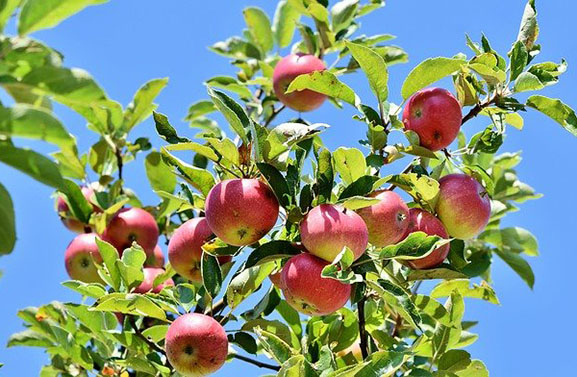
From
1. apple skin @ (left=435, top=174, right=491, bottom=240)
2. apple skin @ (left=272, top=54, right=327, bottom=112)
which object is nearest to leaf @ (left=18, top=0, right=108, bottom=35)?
apple skin @ (left=435, top=174, right=491, bottom=240)

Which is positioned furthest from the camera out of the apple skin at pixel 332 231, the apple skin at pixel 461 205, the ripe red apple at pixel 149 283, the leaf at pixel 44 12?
the ripe red apple at pixel 149 283

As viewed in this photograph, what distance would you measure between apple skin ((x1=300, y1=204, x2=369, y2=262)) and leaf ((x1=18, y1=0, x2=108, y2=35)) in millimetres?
Answer: 916

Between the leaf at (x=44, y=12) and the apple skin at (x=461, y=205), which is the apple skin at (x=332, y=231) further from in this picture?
the leaf at (x=44, y=12)

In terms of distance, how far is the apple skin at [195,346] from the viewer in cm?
240

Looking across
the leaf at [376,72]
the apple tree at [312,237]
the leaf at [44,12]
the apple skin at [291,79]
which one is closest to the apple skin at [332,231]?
the apple tree at [312,237]

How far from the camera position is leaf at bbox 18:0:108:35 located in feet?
5.32

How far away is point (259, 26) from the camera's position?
4.29 meters

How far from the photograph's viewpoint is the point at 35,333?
3.20 metres

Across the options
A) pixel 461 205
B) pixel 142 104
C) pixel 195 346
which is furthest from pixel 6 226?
pixel 142 104

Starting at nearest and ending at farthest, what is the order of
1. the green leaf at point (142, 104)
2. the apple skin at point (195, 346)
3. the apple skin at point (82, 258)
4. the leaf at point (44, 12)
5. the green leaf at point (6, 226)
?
the green leaf at point (6, 226) < the leaf at point (44, 12) < the apple skin at point (195, 346) < the apple skin at point (82, 258) < the green leaf at point (142, 104)

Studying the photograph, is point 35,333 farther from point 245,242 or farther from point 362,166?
point 362,166

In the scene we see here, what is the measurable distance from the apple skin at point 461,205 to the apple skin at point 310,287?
0.50 metres

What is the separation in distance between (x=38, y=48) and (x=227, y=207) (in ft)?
2.79

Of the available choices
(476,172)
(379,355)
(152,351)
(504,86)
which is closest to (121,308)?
(152,351)
